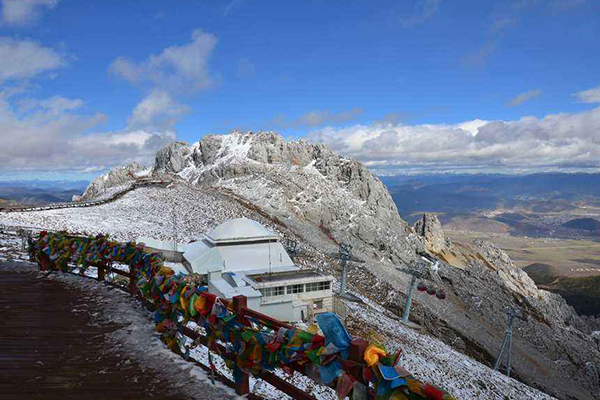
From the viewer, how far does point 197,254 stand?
3719 centimetres

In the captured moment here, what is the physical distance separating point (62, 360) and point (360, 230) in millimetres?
90511

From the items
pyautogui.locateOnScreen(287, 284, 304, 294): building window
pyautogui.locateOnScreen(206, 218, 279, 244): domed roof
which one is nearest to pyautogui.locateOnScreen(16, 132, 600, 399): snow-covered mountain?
pyautogui.locateOnScreen(206, 218, 279, 244): domed roof

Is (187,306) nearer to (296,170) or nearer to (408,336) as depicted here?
(408,336)

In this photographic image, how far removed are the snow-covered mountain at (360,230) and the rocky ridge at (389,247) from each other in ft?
1.24

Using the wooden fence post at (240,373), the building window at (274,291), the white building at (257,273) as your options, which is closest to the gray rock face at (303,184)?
the white building at (257,273)

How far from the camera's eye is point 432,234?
130m

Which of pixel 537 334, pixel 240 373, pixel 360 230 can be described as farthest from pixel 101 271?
pixel 537 334

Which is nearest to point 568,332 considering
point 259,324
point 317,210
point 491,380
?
point 317,210

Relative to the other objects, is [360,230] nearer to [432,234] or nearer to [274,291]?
[432,234]

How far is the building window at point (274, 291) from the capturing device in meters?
30.2

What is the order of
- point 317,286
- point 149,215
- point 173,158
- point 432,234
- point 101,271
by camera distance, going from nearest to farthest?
point 101,271, point 317,286, point 149,215, point 432,234, point 173,158

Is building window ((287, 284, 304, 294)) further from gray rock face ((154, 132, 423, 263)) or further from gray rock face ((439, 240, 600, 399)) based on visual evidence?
gray rock face ((439, 240, 600, 399))

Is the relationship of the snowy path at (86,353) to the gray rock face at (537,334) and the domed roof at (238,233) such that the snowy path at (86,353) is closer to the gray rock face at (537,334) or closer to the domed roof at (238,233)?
the domed roof at (238,233)

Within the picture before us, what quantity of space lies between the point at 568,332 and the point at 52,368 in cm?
12663
